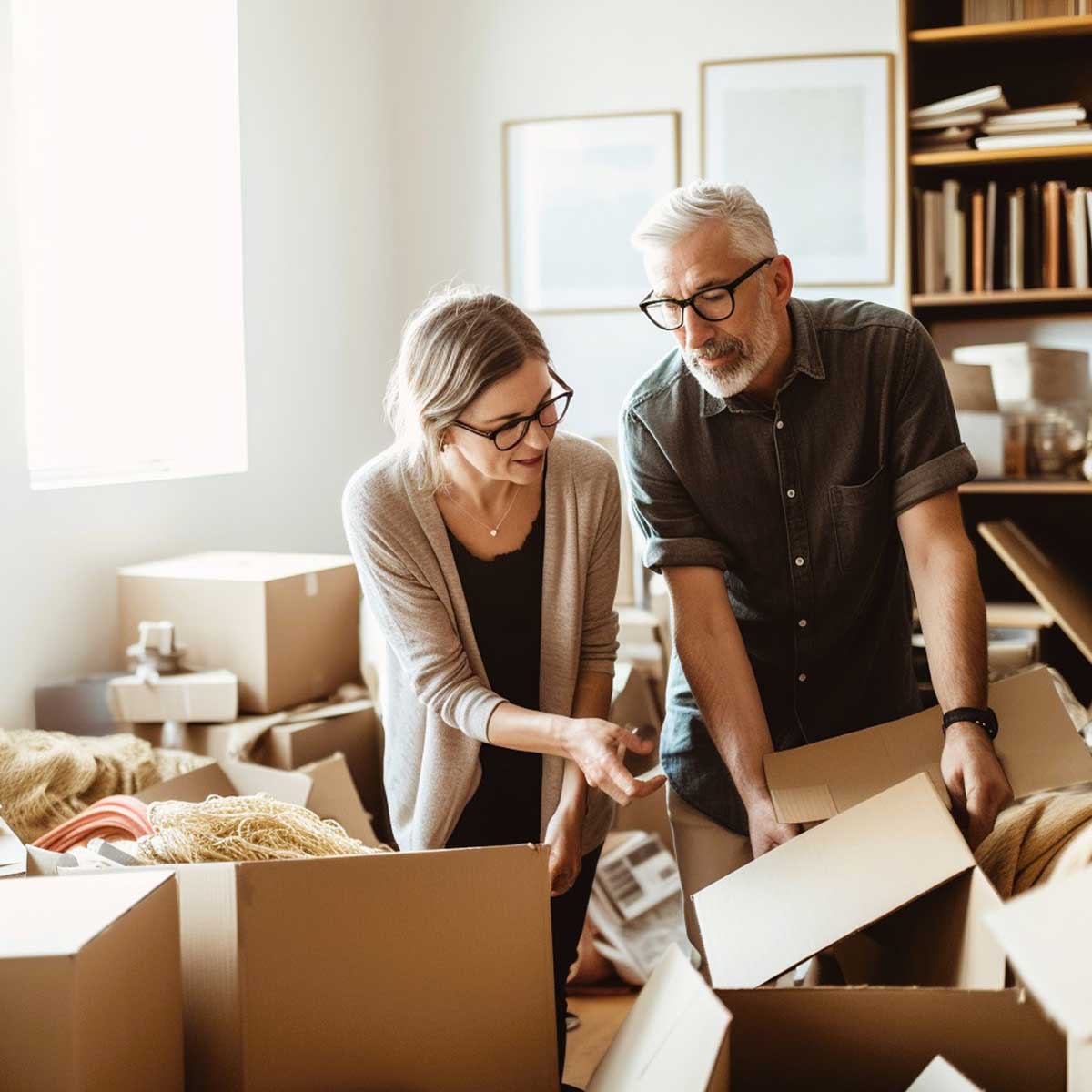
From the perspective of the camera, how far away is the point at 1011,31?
10.3ft

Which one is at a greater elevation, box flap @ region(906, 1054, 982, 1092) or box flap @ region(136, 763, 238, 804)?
box flap @ region(906, 1054, 982, 1092)

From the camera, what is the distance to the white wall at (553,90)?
3889mm

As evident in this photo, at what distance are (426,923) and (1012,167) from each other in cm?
287

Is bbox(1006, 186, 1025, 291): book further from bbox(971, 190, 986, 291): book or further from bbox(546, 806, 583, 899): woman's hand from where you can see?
bbox(546, 806, 583, 899): woman's hand

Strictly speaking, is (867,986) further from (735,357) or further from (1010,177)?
(1010,177)

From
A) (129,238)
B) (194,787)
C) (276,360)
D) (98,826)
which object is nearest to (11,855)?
(98,826)

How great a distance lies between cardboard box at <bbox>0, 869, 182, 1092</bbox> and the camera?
0.97 metres

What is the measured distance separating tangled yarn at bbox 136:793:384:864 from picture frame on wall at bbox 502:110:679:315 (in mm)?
2887

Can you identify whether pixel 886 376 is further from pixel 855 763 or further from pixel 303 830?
pixel 303 830

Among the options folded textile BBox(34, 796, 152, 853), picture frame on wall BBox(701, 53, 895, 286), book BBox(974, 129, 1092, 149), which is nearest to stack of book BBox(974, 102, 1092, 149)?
book BBox(974, 129, 1092, 149)

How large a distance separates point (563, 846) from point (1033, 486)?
2.01m

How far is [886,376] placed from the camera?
166 cm

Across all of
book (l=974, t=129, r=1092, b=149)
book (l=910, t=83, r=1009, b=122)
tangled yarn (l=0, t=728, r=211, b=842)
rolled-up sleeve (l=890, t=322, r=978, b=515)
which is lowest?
tangled yarn (l=0, t=728, r=211, b=842)

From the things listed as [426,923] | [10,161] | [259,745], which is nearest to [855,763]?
[426,923]
